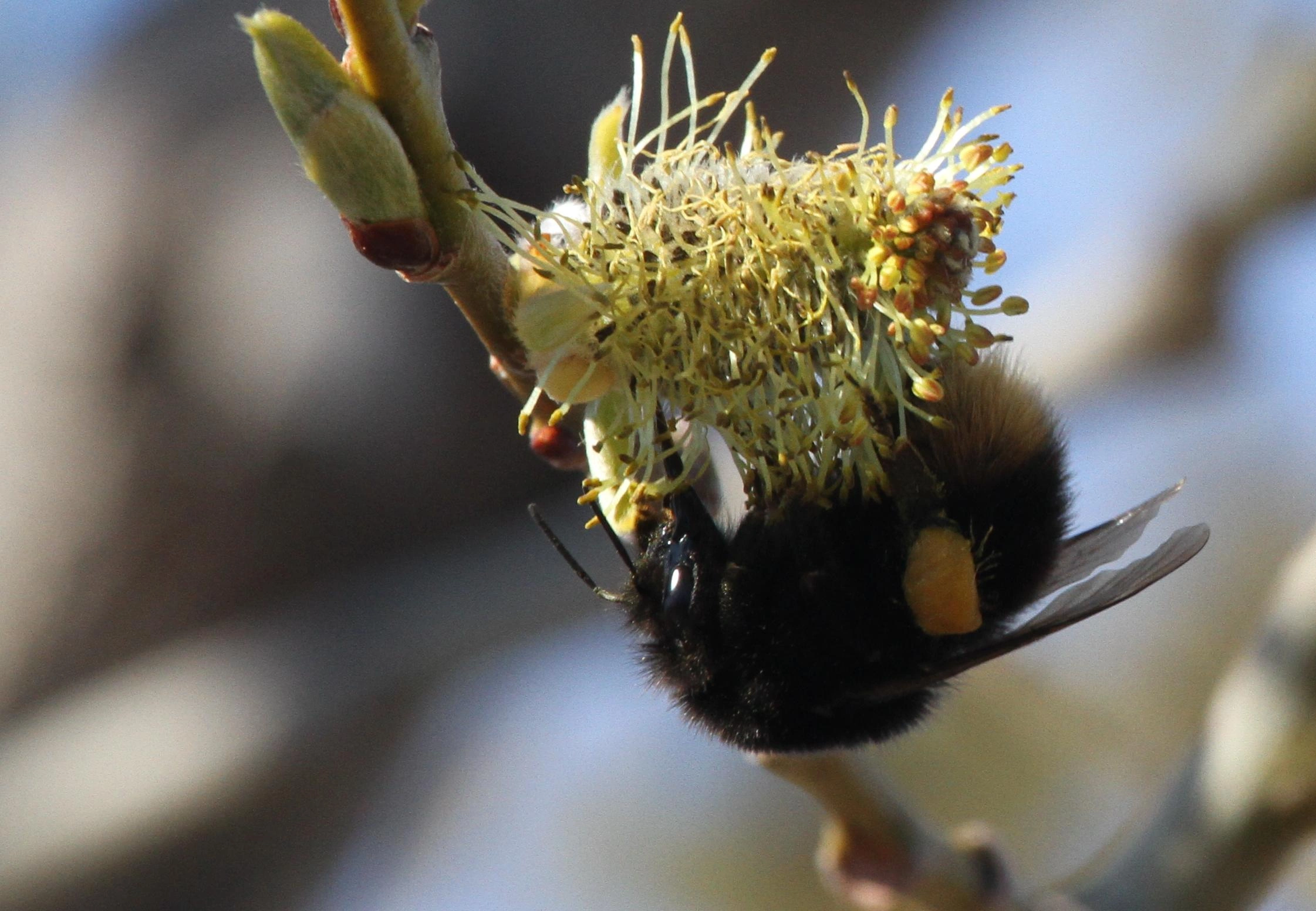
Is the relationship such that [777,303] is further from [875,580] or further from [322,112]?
[322,112]

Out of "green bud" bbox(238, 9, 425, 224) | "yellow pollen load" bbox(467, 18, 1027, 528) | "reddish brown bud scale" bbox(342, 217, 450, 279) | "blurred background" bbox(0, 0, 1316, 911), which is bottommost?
"blurred background" bbox(0, 0, 1316, 911)

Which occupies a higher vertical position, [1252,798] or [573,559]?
[573,559]

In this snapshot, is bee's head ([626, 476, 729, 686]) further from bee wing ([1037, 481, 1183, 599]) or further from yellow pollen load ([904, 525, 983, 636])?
bee wing ([1037, 481, 1183, 599])

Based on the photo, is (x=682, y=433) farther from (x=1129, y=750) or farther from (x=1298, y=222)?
(x=1129, y=750)

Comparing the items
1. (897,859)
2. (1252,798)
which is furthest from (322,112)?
(1252,798)

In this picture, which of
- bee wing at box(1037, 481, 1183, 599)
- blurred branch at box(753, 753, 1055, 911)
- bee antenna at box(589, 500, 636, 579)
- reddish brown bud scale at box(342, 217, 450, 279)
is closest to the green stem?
reddish brown bud scale at box(342, 217, 450, 279)

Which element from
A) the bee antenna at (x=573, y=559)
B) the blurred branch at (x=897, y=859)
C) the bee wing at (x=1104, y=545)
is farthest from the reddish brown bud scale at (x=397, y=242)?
the blurred branch at (x=897, y=859)

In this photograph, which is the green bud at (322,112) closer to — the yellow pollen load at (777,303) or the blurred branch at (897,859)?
the yellow pollen load at (777,303)
